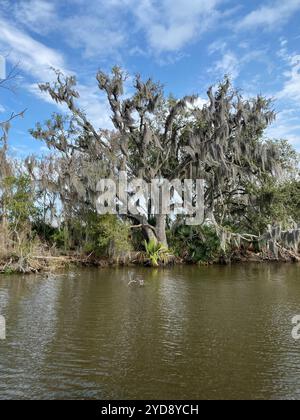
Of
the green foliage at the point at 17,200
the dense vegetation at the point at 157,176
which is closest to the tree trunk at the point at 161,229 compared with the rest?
the dense vegetation at the point at 157,176

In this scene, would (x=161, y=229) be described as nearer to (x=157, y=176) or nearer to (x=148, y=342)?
(x=157, y=176)

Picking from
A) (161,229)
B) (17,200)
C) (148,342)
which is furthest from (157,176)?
(148,342)

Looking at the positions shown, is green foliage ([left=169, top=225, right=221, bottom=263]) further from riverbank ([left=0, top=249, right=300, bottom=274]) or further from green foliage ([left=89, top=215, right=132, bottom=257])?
green foliage ([left=89, top=215, right=132, bottom=257])

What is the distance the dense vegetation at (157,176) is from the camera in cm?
2058

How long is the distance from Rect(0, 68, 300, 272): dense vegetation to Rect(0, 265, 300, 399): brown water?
289 inches

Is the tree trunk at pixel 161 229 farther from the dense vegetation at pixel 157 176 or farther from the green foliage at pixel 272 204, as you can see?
the green foliage at pixel 272 204

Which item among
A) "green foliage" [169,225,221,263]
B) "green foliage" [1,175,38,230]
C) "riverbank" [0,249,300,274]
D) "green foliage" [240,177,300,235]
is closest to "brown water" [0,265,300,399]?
"riverbank" [0,249,300,274]

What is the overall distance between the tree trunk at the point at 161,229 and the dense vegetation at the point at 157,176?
0.18ft

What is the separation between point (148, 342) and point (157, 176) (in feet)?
52.4

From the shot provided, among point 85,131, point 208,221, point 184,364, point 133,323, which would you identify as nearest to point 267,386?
point 184,364

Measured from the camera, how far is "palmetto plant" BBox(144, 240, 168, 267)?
68.5 ft

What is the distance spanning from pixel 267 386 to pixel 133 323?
12.2ft

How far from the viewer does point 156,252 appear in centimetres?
2094
